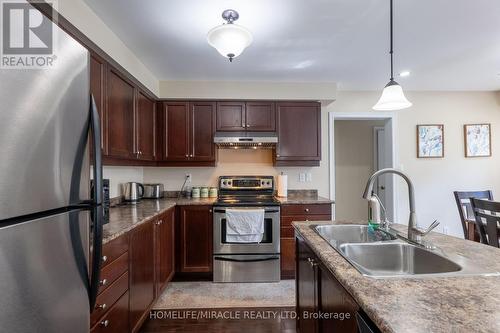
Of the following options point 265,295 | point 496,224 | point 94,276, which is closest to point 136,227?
point 94,276

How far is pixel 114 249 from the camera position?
151 cm

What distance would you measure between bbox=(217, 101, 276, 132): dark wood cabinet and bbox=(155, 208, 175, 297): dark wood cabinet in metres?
1.31

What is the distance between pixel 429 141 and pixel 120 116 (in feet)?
13.8

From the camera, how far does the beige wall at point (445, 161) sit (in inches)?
150

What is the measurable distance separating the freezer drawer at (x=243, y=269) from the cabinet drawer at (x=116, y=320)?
134cm

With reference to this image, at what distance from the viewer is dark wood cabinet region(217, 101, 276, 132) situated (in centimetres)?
333

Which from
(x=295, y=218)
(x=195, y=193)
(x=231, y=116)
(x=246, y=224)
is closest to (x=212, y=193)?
(x=195, y=193)

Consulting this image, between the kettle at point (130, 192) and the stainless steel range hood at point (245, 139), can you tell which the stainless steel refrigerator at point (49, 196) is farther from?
the stainless steel range hood at point (245, 139)

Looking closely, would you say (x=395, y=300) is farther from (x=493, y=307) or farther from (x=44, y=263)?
(x=44, y=263)

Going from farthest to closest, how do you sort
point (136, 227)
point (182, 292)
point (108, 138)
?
point (182, 292) < point (108, 138) < point (136, 227)

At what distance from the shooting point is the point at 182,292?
107 inches

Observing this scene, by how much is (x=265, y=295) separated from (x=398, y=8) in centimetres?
282

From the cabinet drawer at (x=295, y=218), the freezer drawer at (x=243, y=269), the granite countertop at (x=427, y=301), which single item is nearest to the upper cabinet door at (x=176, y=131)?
the freezer drawer at (x=243, y=269)

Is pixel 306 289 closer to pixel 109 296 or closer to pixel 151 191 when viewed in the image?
pixel 109 296
